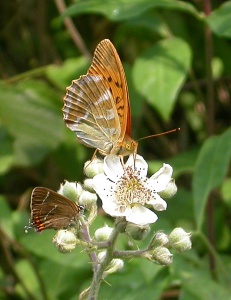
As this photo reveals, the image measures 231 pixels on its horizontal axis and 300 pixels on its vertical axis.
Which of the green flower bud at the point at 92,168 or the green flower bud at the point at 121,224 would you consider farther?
the green flower bud at the point at 92,168

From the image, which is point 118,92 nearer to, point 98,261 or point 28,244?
point 98,261

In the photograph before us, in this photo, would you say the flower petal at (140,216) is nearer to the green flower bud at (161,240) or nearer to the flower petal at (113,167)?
the green flower bud at (161,240)

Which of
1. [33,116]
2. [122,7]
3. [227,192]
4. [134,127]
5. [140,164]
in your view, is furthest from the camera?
[134,127]

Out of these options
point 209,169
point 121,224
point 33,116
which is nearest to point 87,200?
point 121,224

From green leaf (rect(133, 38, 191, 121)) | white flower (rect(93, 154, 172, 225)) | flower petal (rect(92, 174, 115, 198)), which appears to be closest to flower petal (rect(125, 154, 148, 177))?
white flower (rect(93, 154, 172, 225))

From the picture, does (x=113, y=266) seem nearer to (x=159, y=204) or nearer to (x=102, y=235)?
(x=102, y=235)

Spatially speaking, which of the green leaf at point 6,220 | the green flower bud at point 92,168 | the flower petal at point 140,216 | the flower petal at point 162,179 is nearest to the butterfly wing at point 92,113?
the green flower bud at point 92,168
